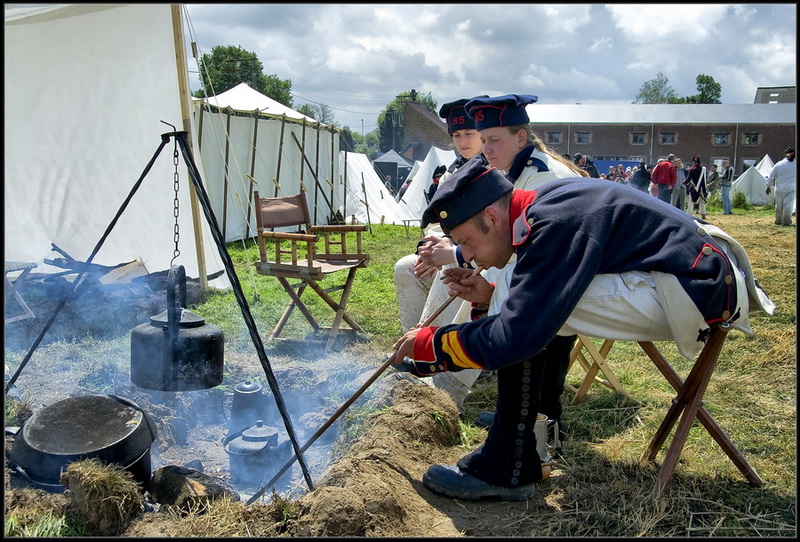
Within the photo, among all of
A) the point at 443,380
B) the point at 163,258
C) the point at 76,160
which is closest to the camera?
the point at 443,380

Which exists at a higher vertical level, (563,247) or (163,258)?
(563,247)

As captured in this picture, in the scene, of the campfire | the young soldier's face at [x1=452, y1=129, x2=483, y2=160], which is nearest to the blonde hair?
the young soldier's face at [x1=452, y1=129, x2=483, y2=160]

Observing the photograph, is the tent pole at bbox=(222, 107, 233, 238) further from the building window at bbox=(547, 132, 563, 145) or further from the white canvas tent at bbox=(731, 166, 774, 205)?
the building window at bbox=(547, 132, 563, 145)

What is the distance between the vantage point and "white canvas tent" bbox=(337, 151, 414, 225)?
608 inches

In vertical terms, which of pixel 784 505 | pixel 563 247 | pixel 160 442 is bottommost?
pixel 160 442

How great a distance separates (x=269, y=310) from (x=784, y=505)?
16.0 feet

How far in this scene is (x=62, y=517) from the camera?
84.4 inches

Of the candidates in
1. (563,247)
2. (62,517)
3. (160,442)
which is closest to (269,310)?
(160,442)

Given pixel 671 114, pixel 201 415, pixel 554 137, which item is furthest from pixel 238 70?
pixel 201 415

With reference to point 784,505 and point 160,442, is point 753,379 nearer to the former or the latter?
point 784,505

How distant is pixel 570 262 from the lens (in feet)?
6.59

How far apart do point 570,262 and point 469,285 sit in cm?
68

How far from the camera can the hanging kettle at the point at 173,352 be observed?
2668 millimetres

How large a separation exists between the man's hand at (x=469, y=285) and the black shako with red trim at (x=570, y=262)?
0.37 metres
